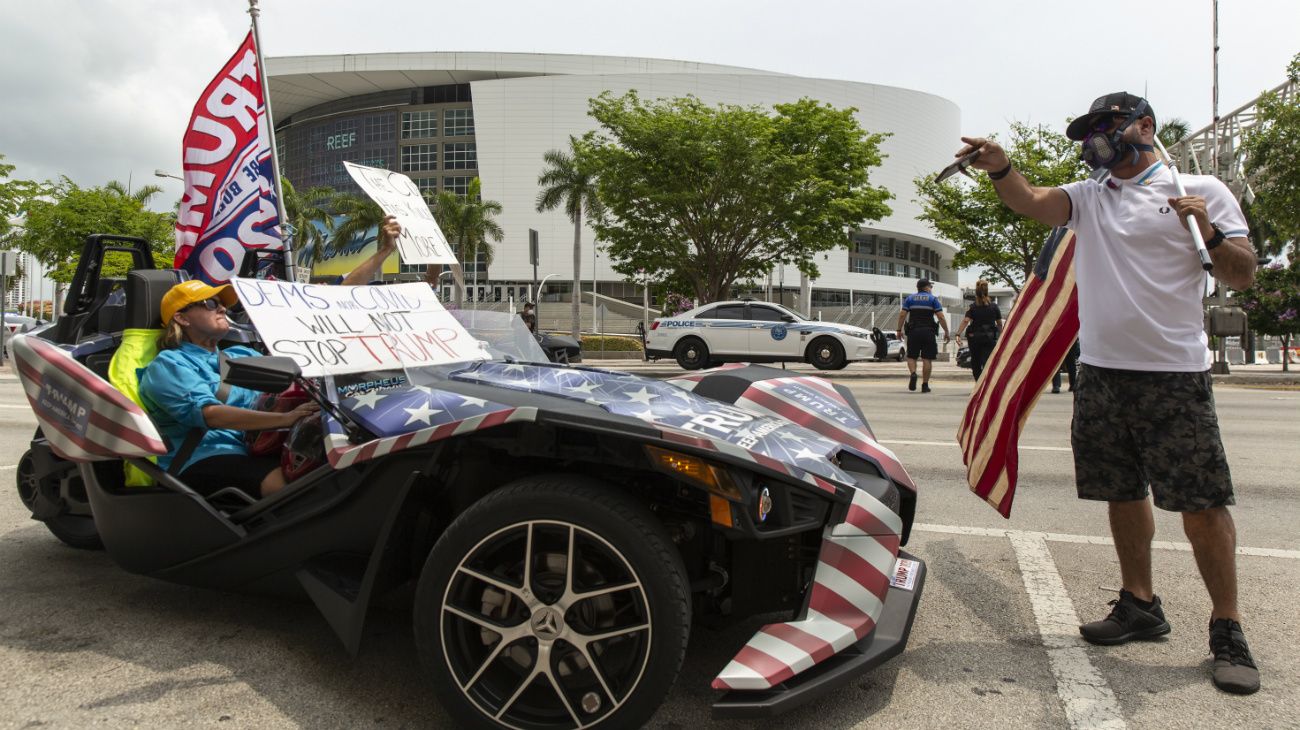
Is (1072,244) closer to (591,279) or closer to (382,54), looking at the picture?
(591,279)

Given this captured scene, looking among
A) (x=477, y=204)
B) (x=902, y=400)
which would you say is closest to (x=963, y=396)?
(x=902, y=400)

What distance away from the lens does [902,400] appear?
1220 centimetres

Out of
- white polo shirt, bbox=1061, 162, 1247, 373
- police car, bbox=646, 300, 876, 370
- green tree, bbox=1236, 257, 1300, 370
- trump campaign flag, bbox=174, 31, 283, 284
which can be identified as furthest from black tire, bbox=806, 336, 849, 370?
white polo shirt, bbox=1061, 162, 1247, 373

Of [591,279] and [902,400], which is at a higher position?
[591,279]

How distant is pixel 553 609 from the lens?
7.23 ft

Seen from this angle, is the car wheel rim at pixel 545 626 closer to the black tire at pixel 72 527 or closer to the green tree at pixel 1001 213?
the black tire at pixel 72 527

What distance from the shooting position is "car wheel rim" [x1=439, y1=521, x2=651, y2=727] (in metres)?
2.16

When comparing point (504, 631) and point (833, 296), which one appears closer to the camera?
point (504, 631)

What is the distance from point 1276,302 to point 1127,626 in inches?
819

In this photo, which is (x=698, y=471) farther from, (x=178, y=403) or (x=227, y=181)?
(x=227, y=181)

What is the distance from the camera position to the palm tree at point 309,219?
186 ft

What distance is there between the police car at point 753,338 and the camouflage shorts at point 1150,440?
16119mm

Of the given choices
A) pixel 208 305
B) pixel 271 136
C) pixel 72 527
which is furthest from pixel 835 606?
pixel 271 136

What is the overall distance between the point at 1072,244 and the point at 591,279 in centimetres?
7476
